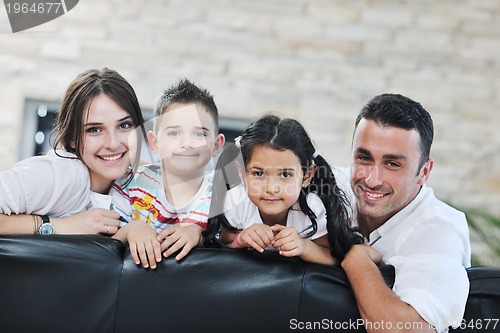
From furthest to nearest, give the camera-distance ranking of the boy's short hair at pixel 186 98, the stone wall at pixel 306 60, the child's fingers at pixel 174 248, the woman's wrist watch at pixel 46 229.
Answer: the stone wall at pixel 306 60, the boy's short hair at pixel 186 98, the woman's wrist watch at pixel 46 229, the child's fingers at pixel 174 248

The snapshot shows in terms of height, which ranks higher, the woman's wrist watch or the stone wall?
the stone wall

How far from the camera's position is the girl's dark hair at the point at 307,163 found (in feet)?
5.61

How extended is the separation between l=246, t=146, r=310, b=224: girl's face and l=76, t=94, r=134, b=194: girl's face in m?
0.35

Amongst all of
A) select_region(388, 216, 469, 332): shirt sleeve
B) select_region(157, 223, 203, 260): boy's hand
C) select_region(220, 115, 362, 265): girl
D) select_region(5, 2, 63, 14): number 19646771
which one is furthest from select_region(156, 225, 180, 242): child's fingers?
select_region(5, 2, 63, 14): number 19646771

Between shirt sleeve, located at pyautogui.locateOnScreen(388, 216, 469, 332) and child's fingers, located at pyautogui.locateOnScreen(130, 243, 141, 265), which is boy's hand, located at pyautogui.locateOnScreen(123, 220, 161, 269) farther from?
shirt sleeve, located at pyautogui.locateOnScreen(388, 216, 469, 332)

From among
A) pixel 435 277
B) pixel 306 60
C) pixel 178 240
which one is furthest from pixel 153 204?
pixel 306 60

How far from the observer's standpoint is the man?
145 centimetres

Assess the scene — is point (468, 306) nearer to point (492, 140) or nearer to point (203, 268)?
point (203, 268)

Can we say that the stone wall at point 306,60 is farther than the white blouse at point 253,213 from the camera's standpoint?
Yes

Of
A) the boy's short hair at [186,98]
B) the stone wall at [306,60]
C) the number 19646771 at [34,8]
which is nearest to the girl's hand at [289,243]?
the boy's short hair at [186,98]

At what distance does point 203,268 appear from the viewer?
5.05ft

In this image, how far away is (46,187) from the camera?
1670 mm

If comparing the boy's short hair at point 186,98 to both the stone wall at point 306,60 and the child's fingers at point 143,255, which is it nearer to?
the child's fingers at point 143,255

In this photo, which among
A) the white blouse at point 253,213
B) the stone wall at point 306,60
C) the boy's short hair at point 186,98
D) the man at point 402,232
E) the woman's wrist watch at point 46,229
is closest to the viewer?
the man at point 402,232
